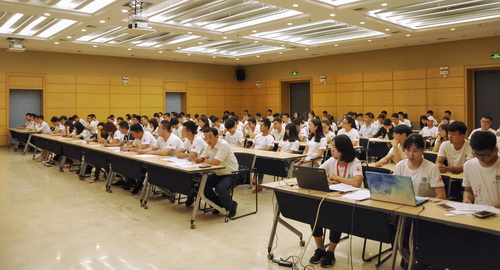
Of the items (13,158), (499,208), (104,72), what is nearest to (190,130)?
(499,208)

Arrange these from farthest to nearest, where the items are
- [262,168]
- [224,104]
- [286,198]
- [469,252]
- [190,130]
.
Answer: [224,104]
[262,168]
[190,130]
[286,198]
[469,252]

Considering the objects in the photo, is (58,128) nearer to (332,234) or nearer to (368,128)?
(368,128)

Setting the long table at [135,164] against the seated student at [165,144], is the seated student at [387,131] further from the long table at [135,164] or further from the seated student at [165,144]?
the long table at [135,164]

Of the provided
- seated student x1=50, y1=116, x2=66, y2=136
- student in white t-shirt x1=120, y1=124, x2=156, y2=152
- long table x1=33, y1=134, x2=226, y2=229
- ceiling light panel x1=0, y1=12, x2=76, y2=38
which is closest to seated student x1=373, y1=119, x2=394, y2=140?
student in white t-shirt x1=120, y1=124, x2=156, y2=152

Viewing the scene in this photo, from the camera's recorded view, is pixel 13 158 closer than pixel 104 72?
Yes

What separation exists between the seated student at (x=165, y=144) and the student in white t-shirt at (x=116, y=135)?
1155mm

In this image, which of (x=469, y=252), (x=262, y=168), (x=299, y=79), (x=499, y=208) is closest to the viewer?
(x=469, y=252)

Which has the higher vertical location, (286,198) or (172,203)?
(286,198)

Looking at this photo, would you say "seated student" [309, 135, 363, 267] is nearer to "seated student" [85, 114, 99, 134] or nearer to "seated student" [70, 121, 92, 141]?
"seated student" [70, 121, 92, 141]

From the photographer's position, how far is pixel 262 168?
6.91 meters

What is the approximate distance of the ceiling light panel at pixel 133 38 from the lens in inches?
494

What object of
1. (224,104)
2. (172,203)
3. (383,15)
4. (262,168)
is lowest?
(172,203)

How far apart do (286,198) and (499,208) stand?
1810 millimetres

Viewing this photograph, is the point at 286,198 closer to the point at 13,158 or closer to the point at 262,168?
the point at 262,168
